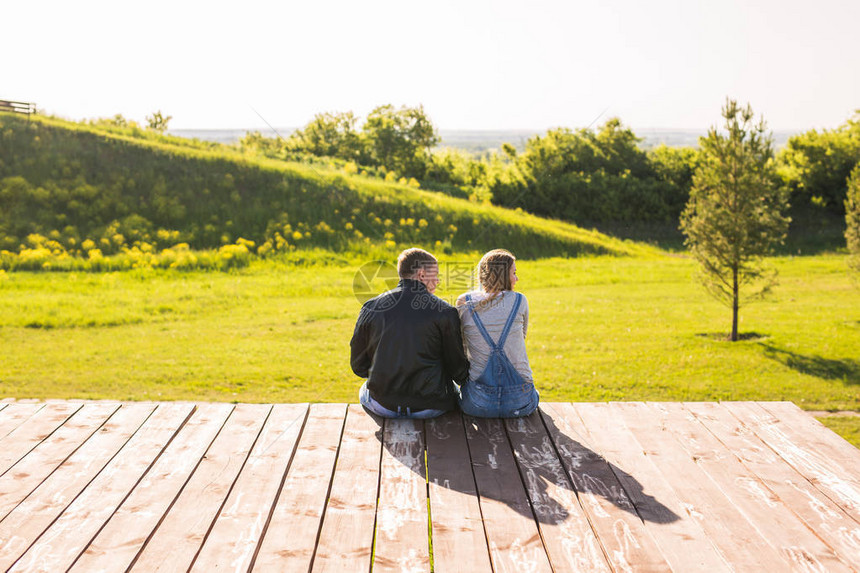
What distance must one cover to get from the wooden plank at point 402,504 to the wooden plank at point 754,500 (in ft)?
5.72

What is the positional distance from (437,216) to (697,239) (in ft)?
45.6

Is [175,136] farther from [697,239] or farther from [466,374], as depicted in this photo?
[466,374]

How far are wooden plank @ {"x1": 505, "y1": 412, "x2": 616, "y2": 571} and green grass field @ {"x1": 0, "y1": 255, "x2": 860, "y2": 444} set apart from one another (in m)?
4.85

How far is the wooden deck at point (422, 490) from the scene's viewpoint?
A: 3.08m

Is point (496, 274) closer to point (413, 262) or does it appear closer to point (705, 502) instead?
point (413, 262)

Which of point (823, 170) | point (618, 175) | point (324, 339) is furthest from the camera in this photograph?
point (618, 175)

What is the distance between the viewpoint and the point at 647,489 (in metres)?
3.75

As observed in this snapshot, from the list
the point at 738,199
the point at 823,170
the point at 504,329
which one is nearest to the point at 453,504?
the point at 504,329

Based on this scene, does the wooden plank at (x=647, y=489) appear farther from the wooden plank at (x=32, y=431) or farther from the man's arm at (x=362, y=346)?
the wooden plank at (x=32, y=431)

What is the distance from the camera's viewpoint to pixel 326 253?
834 inches

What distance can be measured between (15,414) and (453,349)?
342 centimetres

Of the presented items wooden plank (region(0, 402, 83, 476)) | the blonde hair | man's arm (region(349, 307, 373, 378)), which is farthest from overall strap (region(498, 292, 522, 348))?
wooden plank (region(0, 402, 83, 476))

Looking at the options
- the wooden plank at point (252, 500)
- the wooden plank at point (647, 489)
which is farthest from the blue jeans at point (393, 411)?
the wooden plank at point (647, 489)

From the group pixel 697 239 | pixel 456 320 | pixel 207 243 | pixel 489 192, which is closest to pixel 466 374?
pixel 456 320
